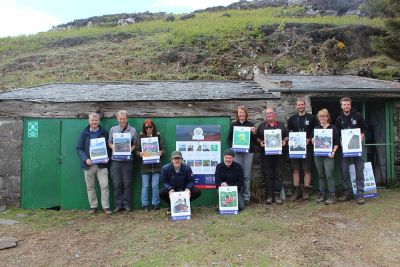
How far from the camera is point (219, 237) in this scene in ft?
19.5

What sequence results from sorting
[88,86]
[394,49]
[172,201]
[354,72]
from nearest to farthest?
[172,201] < [88,86] < [394,49] < [354,72]

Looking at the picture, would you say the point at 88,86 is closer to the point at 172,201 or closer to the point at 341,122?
the point at 172,201

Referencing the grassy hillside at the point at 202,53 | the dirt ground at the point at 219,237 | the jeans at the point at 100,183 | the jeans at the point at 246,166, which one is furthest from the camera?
the grassy hillside at the point at 202,53

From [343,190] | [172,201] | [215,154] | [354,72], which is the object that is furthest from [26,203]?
[354,72]

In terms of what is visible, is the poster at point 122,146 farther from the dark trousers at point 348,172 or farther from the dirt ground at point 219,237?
the dark trousers at point 348,172

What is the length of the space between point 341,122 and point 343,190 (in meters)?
1.48

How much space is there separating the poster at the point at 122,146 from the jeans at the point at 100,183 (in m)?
0.45

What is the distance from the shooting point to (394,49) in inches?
466

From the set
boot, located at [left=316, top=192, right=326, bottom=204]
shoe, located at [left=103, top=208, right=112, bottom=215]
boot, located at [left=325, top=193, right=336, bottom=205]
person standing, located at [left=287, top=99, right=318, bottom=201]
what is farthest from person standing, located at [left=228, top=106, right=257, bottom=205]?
shoe, located at [left=103, top=208, right=112, bottom=215]

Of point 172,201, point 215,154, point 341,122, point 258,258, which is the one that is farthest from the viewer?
point 215,154

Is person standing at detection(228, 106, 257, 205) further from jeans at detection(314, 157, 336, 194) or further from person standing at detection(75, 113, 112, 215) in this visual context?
person standing at detection(75, 113, 112, 215)

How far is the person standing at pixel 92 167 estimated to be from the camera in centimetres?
741

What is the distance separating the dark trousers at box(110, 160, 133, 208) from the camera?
7539 mm

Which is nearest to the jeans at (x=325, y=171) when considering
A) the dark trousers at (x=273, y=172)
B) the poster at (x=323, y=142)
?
the poster at (x=323, y=142)
